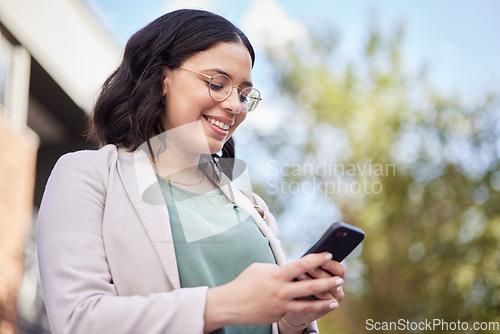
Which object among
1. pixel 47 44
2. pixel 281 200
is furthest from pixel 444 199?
pixel 47 44

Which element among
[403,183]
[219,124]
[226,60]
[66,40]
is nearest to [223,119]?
[219,124]

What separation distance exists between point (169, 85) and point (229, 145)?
1.34 feet

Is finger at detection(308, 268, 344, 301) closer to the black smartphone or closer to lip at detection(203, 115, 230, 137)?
the black smartphone

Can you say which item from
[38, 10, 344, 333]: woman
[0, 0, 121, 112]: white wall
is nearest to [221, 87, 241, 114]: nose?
[38, 10, 344, 333]: woman

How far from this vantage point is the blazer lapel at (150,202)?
1.28m

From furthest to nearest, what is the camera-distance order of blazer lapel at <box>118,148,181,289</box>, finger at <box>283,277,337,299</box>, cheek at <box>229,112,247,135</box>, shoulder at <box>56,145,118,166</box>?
1. cheek at <box>229,112,247,135</box>
2. shoulder at <box>56,145,118,166</box>
3. blazer lapel at <box>118,148,181,289</box>
4. finger at <box>283,277,337,299</box>

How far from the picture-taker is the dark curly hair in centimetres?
160

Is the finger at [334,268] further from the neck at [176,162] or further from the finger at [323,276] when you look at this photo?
the neck at [176,162]

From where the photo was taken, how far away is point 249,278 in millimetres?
1111

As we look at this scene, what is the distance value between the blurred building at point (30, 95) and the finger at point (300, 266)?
13.0ft

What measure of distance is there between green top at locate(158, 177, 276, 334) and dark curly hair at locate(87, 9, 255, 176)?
0.20 m

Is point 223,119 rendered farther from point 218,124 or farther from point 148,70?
point 148,70

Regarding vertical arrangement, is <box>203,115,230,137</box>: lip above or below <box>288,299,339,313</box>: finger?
above

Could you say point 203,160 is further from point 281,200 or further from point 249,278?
point 281,200
